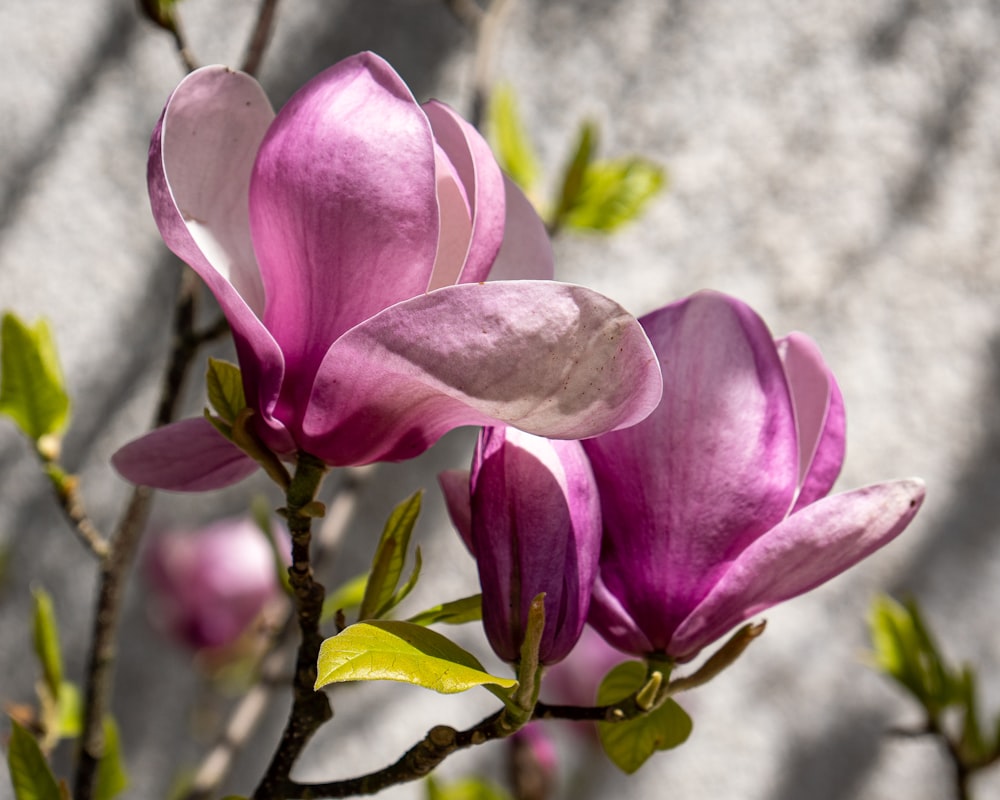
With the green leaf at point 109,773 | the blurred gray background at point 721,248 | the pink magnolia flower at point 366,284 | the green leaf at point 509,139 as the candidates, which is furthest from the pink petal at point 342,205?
the blurred gray background at point 721,248

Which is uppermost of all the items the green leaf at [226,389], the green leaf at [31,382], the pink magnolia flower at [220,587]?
the green leaf at [226,389]

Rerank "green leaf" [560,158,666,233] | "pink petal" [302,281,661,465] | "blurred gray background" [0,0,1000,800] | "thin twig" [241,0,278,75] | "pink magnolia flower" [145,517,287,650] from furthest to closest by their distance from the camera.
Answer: "blurred gray background" [0,0,1000,800]
"pink magnolia flower" [145,517,287,650]
"green leaf" [560,158,666,233]
"thin twig" [241,0,278,75]
"pink petal" [302,281,661,465]

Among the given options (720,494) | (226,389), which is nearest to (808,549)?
(720,494)

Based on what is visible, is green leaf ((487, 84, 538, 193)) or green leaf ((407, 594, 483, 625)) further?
green leaf ((487, 84, 538, 193))

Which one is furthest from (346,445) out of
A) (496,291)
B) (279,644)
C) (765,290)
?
(765,290)

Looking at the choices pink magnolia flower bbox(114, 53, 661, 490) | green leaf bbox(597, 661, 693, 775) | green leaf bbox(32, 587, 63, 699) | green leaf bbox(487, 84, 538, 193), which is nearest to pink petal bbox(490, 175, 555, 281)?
pink magnolia flower bbox(114, 53, 661, 490)

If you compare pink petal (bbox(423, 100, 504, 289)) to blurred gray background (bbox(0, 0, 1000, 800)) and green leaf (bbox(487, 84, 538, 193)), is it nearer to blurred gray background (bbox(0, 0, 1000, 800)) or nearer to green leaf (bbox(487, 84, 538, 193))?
green leaf (bbox(487, 84, 538, 193))

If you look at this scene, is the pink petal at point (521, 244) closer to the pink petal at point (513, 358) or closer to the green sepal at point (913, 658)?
the pink petal at point (513, 358)
